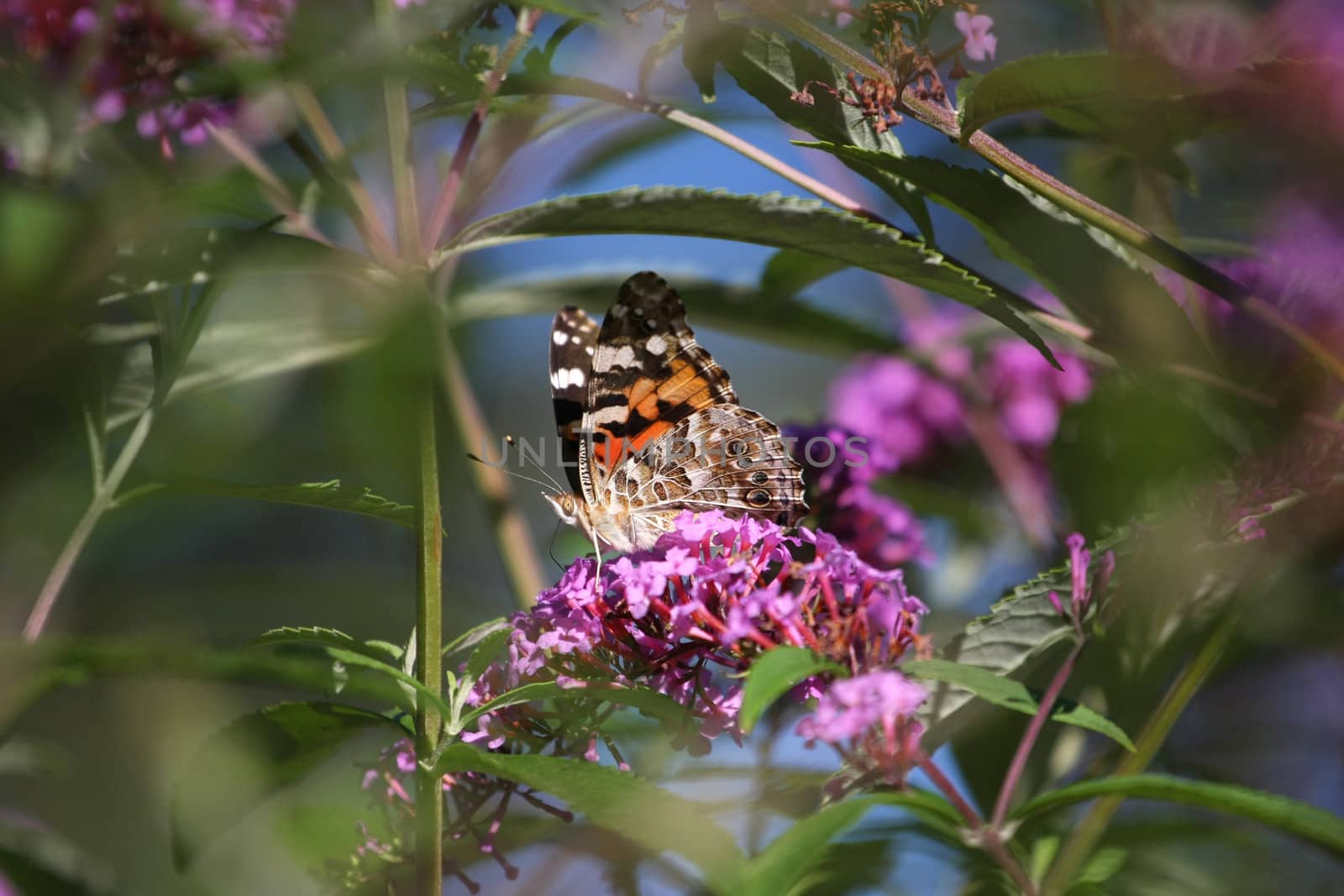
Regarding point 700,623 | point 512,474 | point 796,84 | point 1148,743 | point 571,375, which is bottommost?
point 1148,743

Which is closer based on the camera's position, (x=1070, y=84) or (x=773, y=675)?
(x=773, y=675)

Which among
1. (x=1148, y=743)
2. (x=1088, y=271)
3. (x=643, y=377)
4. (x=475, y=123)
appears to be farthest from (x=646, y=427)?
(x=1148, y=743)

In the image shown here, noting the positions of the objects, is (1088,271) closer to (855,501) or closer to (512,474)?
(855,501)

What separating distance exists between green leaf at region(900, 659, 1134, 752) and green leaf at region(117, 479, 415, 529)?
47 centimetres

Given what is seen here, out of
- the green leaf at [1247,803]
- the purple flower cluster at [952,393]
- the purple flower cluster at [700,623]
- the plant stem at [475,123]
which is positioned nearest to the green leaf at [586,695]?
the purple flower cluster at [700,623]

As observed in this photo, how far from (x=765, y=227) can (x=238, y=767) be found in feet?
2.48

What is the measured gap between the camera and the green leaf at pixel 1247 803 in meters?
0.79

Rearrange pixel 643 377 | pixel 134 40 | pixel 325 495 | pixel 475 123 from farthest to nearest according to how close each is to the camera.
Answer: pixel 643 377
pixel 134 40
pixel 475 123
pixel 325 495

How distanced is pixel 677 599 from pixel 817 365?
317cm

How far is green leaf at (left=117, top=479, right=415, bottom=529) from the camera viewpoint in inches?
40.8

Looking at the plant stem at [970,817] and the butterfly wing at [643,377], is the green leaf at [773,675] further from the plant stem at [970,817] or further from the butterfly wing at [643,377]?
the butterfly wing at [643,377]

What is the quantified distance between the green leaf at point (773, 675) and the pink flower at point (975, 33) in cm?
69

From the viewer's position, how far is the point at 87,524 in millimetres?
1202

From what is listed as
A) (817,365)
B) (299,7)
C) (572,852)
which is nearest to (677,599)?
(572,852)
